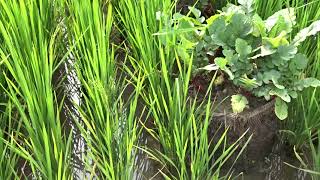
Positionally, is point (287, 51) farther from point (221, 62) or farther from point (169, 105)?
point (169, 105)

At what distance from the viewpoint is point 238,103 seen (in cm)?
151

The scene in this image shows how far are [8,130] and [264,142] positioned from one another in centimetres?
78

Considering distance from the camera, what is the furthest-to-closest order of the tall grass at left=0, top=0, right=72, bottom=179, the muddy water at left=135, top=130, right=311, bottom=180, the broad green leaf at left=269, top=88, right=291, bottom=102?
the muddy water at left=135, top=130, right=311, bottom=180 < the broad green leaf at left=269, top=88, right=291, bottom=102 < the tall grass at left=0, top=0, right=72, bottom=179

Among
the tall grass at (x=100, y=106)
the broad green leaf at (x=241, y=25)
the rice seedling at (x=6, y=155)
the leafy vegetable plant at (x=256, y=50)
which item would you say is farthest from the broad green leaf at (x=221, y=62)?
the rice seedling at (x=6, y=155)

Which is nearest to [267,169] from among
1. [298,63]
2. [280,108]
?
[280,108]

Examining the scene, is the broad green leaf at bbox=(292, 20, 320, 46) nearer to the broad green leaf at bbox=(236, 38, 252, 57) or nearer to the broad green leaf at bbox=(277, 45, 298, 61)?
the broad green leaf at bbox=(277, 45, 298, 61)

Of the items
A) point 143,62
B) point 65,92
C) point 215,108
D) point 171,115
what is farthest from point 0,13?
point 215,108

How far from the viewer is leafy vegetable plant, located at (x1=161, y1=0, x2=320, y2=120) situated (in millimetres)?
1498

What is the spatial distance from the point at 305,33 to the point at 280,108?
23 centimetres

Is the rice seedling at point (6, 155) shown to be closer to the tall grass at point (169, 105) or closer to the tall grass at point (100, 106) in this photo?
the tall grass at point (100, 106)

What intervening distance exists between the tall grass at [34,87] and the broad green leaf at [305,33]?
708 mm

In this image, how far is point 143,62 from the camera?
1.61 m

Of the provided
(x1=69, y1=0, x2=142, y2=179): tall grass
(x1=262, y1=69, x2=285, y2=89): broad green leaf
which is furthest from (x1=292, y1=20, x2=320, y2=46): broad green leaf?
(x1=69, y1=0, x2=142, y2=179): tall grass

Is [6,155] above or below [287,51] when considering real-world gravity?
below
